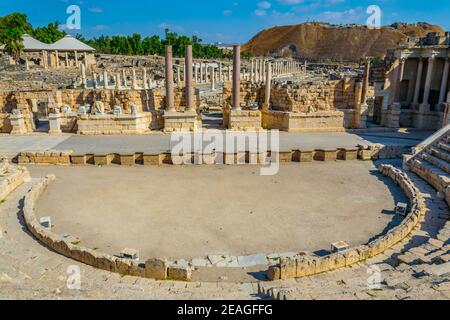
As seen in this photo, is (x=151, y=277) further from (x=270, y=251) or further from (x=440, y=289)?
(x=440, y=289)

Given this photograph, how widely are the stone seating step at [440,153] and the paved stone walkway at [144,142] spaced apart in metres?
2.88

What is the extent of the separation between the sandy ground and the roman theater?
6 centimetres

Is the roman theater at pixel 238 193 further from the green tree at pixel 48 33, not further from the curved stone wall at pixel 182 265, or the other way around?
the green tree at pixel 48 33

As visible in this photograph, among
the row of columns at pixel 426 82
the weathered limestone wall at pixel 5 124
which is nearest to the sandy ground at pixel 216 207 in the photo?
the weathered limestone wall at pixel 5 124

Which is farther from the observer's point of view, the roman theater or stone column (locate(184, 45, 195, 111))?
stone column (locate(184, 45, 195, 111))

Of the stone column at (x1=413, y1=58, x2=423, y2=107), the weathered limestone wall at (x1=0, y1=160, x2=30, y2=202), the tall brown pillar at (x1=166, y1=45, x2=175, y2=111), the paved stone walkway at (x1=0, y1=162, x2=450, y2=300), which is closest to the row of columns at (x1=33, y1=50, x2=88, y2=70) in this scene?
the tall brown pillar at (x1=166, y1=45, x2=175, y2=111)

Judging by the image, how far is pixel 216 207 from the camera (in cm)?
1130

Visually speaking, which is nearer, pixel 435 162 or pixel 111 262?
pixel 111 262

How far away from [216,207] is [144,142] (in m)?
8.40

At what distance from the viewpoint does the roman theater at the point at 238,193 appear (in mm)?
7379

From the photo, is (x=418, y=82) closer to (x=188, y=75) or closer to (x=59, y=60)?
(x=188, y=75)

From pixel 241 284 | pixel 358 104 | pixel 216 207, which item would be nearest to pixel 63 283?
pixel 241 284

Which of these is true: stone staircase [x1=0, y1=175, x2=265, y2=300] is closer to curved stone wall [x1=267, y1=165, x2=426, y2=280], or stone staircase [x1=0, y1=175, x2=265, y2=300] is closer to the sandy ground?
curved stone wall [x1=267, y1=165, x2=426, y2=280]

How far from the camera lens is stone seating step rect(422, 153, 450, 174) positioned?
13328 millimetres
